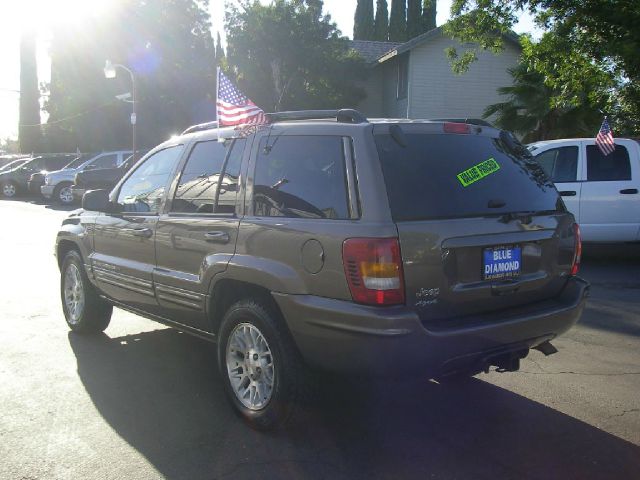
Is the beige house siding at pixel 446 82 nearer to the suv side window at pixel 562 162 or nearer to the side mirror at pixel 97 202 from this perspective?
the suv side window at pixel 562 162

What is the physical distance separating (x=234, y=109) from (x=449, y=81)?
2337 cm

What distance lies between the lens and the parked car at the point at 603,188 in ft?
30.4

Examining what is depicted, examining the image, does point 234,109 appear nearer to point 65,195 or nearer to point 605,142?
point 605,142

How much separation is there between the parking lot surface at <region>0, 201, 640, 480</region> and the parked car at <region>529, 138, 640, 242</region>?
12.4 ft

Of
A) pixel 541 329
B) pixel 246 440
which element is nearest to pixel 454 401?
pixel 541 329

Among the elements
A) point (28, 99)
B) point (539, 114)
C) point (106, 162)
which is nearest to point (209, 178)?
point (539, 114)

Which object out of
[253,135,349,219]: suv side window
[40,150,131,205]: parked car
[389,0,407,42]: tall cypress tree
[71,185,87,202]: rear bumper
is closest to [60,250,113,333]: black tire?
[253,135,349,219]: suv side window

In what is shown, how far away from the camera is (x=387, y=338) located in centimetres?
317

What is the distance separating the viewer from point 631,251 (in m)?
10.8

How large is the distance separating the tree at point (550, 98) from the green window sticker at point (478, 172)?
11.9 m

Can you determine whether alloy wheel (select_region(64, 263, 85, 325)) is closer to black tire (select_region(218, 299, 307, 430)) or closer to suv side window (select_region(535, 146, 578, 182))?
black tire (select_region(218, 299, 307, 430))

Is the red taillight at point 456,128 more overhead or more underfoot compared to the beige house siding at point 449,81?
more underfoot

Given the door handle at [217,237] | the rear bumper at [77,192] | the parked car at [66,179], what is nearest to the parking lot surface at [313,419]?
the door handle at [217,237]

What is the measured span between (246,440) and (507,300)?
5.68 feet
